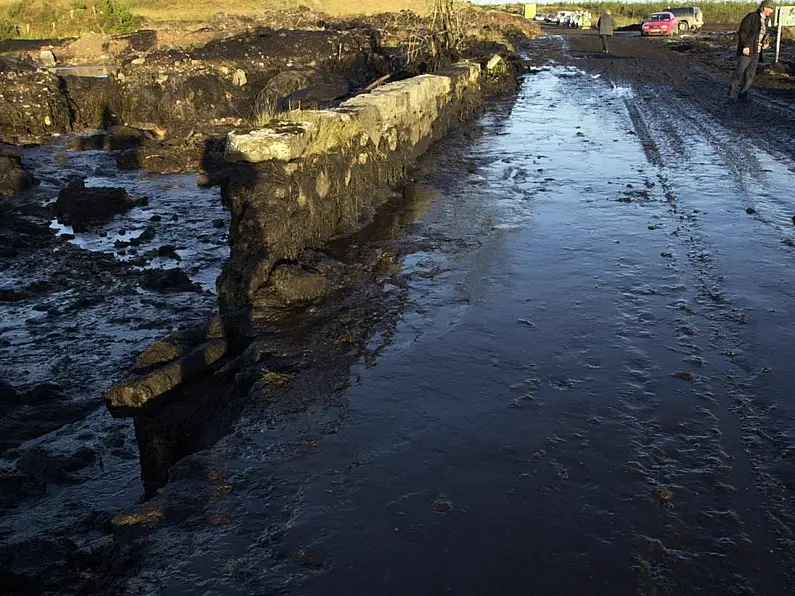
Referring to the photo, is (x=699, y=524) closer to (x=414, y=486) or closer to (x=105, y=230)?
(x=414, y=486)

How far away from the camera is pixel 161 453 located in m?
4.41

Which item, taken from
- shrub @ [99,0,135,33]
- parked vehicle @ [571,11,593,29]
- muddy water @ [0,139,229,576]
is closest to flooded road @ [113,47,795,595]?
muddy water @ [0,139,229,576]

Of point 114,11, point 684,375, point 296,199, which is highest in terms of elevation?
point 114,11

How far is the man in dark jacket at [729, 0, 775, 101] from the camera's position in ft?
52.2

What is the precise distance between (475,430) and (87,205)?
8046mm

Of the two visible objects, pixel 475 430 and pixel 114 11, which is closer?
pixel 475 430

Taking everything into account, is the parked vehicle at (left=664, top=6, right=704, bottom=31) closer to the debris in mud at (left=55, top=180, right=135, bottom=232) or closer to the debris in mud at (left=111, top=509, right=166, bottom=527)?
the debris in mud at (left=55, top=180, right=135, bottom=232)

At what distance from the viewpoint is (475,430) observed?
391cm

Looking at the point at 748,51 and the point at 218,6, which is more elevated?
the point at 218,6

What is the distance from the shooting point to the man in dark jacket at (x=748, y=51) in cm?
1591

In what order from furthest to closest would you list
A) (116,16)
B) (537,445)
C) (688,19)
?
(116,16)
(688,19)
(537,445)

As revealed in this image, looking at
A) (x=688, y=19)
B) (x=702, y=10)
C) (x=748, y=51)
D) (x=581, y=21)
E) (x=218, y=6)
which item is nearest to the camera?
(x=748, y=51)

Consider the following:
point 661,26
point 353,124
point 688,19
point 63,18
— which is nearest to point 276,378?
point 353,124

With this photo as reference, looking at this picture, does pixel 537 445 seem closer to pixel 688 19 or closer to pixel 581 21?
pixel 688 19
